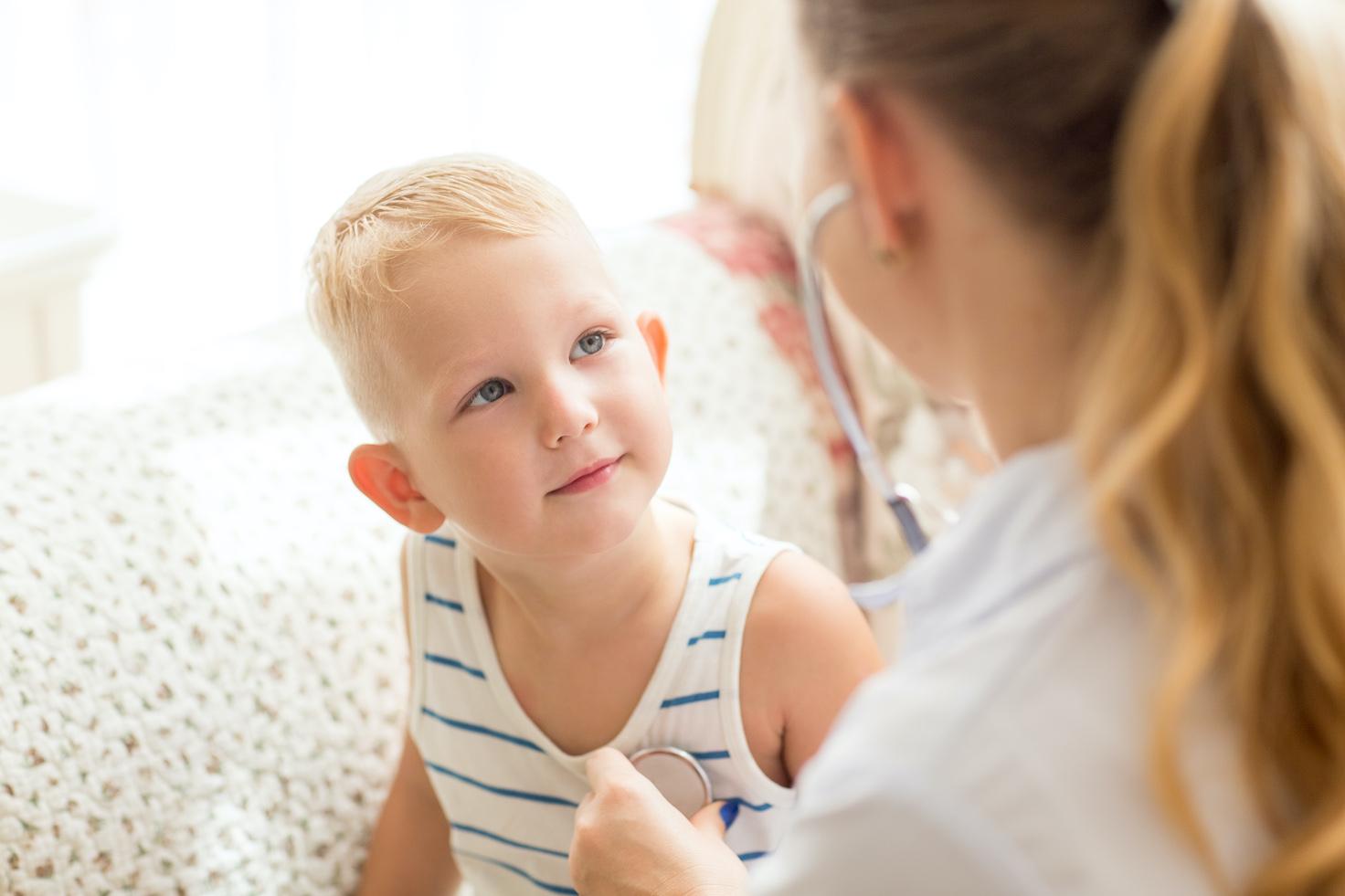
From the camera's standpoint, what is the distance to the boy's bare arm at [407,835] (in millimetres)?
1133

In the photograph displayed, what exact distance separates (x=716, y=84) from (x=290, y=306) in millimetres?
1196

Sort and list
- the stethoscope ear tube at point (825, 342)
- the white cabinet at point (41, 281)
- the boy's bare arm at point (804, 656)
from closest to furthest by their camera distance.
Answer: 1. the stethoscope ear tube at point (825, 342)
2. the boy's bare arm at point (804, 656)
3. the white cabinet at point (41, 281)

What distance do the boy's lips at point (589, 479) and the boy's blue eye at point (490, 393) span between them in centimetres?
7

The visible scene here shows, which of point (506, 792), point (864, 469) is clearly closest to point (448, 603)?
point (506, 792)

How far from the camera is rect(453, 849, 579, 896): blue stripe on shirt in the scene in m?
1.09

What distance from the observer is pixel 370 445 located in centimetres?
99

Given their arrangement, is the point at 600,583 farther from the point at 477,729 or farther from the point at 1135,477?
the point at 1135,477

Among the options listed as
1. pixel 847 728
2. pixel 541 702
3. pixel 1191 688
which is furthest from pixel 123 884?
pixel 1191 688

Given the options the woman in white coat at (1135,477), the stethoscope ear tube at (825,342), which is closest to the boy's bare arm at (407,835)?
the stethoscope ear tube at (825,342)

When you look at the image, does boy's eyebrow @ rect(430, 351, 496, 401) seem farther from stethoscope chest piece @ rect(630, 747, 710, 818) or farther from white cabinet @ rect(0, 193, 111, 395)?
white cabinet @ rect(0, 193, 111, 395)

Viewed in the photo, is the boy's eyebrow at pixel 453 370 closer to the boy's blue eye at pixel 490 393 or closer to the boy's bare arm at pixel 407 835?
the boy's blue eye at pixel 490 393

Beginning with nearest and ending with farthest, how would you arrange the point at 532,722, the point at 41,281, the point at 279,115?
the point at 532,722 → the point at 41,281 → the point at 279,115

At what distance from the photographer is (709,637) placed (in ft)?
3.32

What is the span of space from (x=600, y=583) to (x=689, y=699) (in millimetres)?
106
